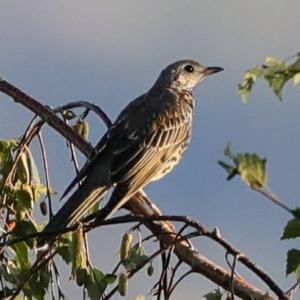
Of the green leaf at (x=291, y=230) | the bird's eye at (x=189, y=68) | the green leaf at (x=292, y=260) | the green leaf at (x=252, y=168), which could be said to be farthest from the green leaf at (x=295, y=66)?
the bird's eye at (x=189, y=68)

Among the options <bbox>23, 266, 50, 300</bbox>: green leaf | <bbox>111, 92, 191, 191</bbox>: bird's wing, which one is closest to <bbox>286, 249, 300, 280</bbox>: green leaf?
<bbox>23, 266, 50, 300</bbox>: green leaf

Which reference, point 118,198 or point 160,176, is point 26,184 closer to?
point 118,198

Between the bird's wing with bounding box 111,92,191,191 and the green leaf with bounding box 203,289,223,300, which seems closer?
the green leaf with bounding box 203,289,223,300

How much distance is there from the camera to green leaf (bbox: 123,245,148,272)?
4359mm

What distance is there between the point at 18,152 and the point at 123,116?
3.49 meters

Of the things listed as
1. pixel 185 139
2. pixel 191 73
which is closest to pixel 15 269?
pixel 185 139

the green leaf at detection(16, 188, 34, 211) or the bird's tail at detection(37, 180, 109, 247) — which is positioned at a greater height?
the bird's tail at detection(37, 180, 109, 247)

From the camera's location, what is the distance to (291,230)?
2643 mm

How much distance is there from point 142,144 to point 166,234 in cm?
431

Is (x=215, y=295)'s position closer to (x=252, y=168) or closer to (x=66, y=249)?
(x=66, y=249)

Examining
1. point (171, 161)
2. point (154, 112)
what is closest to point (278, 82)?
point (171, 161)

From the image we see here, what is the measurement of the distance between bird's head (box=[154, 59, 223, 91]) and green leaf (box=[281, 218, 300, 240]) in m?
7.08

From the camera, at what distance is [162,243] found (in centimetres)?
428

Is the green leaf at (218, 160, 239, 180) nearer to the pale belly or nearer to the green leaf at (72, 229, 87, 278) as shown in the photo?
the green leaf at (72, 229, 87, 278)
